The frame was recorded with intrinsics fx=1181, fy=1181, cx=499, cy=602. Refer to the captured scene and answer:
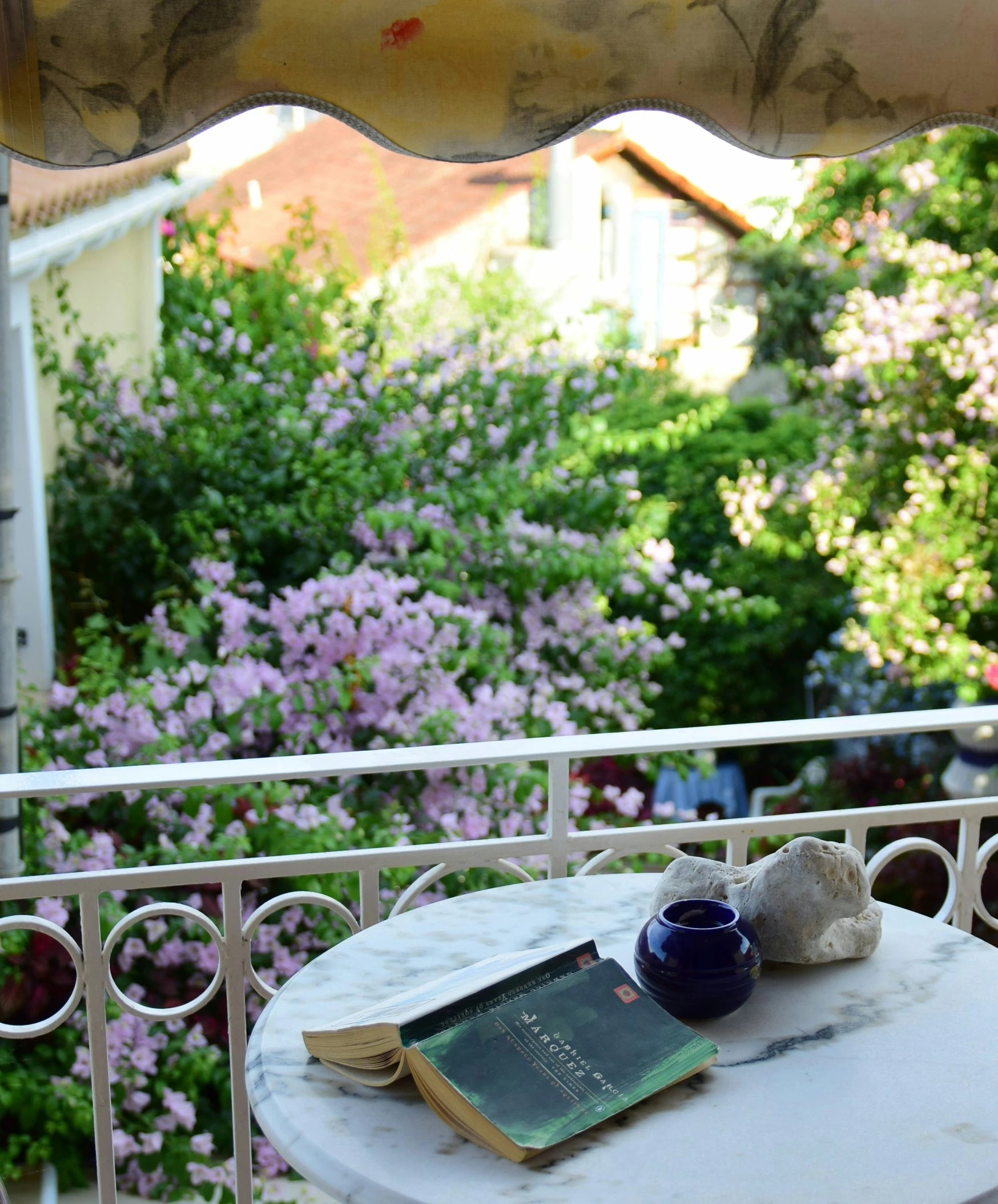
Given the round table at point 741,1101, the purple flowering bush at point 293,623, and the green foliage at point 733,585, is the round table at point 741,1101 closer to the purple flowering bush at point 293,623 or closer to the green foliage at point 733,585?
the purple flowering bush at point 293,623

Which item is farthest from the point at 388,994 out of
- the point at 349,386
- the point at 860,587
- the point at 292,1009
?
the point at 860,587

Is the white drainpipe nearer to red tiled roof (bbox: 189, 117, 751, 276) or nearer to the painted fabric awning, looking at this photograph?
red tiled roof (bbox: 189, 117, 751, 276)

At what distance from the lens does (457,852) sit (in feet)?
5.11

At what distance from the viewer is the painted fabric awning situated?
51.2 inches

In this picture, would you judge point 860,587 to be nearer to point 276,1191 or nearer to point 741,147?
point 276,1191

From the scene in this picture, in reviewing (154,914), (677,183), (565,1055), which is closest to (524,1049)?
(565,1055)

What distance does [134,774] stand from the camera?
4.95 feet

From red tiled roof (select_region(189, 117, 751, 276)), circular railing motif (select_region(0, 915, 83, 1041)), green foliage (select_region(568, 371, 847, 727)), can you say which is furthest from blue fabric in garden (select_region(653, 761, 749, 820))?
circular railing motif (select_region(0, 915, 83, 1041))

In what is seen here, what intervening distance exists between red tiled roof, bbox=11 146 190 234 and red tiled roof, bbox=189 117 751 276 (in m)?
4.63

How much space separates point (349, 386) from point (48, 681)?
142 cm

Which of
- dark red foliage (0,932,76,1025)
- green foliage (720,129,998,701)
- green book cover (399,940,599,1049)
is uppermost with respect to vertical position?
green foliage (720,129,998,701)

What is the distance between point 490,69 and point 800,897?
99 cm

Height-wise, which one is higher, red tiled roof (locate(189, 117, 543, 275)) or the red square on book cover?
red tiled roof (locate(189, 117, 543, 275))

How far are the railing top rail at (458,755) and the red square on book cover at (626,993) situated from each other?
0.46m
